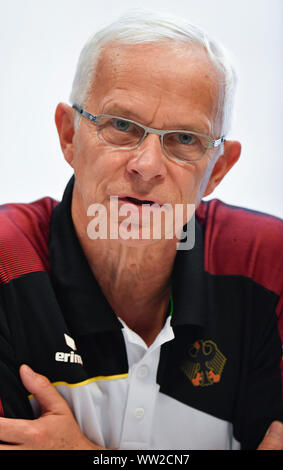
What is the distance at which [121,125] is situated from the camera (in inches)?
57.7

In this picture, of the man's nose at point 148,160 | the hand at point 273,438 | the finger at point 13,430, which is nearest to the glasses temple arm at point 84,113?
the man's nose at point 148,160

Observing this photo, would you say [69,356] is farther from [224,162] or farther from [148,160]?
[224,162]

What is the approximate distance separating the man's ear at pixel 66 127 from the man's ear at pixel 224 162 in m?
0.47

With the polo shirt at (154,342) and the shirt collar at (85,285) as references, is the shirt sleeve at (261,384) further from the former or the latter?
the shirt collar at (85,285)

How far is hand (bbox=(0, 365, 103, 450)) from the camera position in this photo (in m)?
1.29

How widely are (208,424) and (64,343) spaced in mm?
538

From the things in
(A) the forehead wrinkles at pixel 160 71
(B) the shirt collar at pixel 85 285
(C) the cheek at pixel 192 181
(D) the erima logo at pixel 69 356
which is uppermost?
(A) the forehead wrinkles at pixel 160 71

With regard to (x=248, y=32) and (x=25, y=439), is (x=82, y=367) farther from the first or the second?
(x=248, y=32)

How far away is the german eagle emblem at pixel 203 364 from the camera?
1607mm

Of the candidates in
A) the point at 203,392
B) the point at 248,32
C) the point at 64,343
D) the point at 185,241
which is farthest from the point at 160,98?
the point at 248,32

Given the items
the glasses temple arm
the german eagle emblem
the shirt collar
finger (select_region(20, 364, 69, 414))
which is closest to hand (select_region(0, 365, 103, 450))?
finger (select_region(20, 364, 69, 414))

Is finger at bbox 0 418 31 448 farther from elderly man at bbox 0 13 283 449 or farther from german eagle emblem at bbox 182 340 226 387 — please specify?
german eagle emblem at bbox 182 340 226 387

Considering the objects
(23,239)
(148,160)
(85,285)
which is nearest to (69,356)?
(85,285)

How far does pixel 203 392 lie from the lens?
160 centimetres
